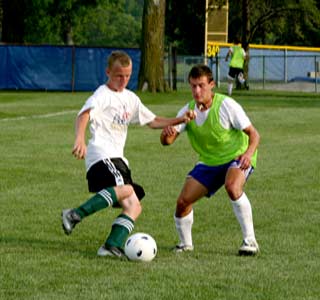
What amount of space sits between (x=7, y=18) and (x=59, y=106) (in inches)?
937

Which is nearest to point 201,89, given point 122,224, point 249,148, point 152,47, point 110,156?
point 249,148

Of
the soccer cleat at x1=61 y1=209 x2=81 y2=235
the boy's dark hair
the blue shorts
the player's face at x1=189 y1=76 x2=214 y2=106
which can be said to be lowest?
the soccer cleat at x1=61 y1=209 x2=81 y2=235

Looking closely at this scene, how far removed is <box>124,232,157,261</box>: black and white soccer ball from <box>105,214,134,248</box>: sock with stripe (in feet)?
0.39

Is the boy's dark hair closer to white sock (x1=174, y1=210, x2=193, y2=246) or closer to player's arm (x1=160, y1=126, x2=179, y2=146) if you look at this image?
player's arm (x1=160, y1=126, x2=179, y2=146)

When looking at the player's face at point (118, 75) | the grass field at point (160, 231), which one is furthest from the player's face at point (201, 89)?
the grass field at point (160, 231)

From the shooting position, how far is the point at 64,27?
72688mm

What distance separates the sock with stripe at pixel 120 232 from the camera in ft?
28.3

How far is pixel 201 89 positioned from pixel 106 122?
2.67ft

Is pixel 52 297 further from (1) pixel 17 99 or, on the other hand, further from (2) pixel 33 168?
(1) pixel 17 99

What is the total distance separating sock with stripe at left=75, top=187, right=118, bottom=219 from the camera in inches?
339

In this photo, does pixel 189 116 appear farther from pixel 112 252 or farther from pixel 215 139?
pixel 112 252

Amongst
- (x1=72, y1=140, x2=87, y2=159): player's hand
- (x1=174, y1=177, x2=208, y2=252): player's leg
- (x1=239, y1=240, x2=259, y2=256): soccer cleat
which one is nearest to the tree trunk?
(x1=174, y1=177, x2=208, y2=252): player's leg

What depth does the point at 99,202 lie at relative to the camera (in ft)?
28.3

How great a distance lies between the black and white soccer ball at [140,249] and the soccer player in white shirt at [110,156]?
5.1 inches
